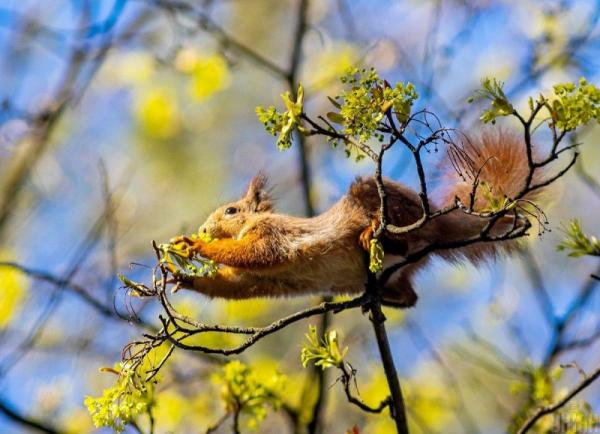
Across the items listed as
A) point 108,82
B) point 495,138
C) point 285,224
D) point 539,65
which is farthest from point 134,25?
point 495,138

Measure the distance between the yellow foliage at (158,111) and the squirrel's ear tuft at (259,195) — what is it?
319cm

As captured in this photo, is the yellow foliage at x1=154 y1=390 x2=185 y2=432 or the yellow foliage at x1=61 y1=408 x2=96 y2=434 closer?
the yellow foliage at x1=154 y1=390 x2=185 y2=432

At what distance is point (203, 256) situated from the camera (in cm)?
298

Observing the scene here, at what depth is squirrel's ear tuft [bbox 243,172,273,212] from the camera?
3646 mm

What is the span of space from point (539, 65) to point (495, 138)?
250 cm

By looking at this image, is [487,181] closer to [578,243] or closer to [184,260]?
[578,243]

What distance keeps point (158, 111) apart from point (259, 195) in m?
3.28

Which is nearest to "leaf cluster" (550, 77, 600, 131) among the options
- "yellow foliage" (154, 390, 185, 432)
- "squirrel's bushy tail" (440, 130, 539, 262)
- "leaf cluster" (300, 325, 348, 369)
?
"leaf cluster" (300, 325, 348, 369)

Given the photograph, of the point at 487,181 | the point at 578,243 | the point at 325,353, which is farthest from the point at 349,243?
the point at 578,243

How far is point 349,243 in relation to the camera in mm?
2939

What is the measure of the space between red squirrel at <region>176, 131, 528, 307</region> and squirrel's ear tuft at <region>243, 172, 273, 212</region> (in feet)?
1.17

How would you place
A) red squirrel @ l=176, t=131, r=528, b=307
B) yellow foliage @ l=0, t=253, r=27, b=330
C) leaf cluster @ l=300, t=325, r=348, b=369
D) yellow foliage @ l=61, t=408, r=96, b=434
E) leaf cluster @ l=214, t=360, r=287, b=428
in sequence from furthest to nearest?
yellow foliage @ l=61, t=408, r=96, b=434, yellow foliage @ l=0, t=253, r=27, b=330, red squirrel @ l=176, t=131, r=528, b=307, leaf cluster @ l=214, t=360, r=287, b=428, leaf cluster @ l=300, t=325, r=348, b=369

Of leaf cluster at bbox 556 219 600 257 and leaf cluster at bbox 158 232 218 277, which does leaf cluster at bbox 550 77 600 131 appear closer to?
leaf cluster at bbox 556 219 600 257

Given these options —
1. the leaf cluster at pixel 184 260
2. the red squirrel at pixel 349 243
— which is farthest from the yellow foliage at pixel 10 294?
the leaf cluster at pixel 184 260
